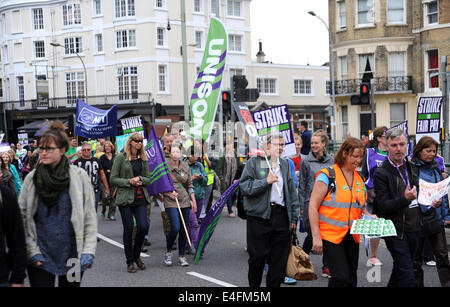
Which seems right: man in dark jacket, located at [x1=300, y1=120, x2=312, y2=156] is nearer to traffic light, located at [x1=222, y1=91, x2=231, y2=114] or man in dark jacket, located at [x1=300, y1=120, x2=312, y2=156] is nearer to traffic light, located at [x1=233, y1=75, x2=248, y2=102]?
traffic light, located at [x1=233, y1=75, x2=248, y2=102]

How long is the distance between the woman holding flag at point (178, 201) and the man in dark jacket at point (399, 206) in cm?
340

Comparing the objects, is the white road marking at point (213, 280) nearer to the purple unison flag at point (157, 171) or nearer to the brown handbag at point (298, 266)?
the brown handbag at point (298, 266)

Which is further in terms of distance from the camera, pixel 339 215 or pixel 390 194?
pixel 390 194

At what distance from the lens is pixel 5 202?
3.95 meters

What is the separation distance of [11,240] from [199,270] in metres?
4.48

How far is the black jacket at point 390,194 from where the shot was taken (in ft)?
18.6

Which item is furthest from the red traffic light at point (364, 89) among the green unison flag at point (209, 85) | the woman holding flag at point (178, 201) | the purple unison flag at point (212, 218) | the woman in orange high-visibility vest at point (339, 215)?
the woman in orange high-visibility vest at point (339, 215)

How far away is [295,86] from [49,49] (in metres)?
21.8

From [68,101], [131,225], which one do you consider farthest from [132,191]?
[68,101]

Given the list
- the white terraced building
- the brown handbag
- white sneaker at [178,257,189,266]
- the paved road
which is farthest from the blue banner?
the white terraced building

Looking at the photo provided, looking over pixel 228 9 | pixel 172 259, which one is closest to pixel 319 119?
pixel 228 9

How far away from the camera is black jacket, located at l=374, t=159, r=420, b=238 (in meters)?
5.66

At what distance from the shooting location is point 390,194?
5.72 m

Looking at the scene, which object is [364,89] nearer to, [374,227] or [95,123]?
[95,123]
